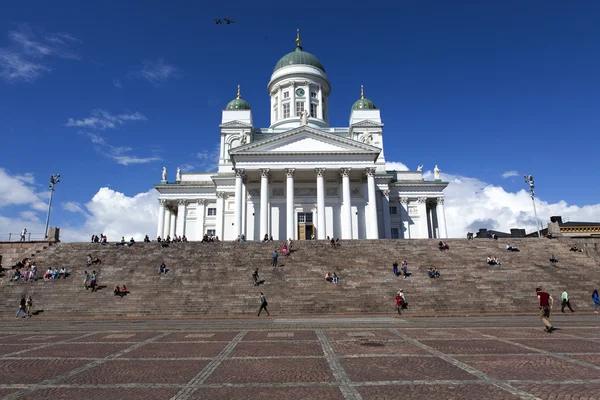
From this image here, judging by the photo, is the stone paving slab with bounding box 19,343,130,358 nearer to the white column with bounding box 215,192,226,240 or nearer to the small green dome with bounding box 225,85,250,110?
the white column with bounding box 215,192,226,240

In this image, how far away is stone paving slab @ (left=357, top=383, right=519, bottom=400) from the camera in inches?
263

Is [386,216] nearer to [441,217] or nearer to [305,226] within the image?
[441,217]

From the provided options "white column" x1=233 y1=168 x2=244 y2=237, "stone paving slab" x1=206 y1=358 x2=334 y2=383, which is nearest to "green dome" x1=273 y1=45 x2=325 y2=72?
"white column" x1=233 y1=168 x2=244 y2=237

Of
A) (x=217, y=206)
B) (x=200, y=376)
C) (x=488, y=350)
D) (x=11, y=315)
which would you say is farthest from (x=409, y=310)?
(x=217, y=206)

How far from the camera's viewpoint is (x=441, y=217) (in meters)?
53.2

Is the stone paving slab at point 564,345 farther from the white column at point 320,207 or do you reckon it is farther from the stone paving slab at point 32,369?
the white column at point 320,207

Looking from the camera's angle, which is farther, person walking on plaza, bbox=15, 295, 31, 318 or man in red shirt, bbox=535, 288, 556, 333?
person walking on plaza, bbox=15, 295, 31, 318

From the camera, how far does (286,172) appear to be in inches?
1667

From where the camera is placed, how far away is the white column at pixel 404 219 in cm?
5250

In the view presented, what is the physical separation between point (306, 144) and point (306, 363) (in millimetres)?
34997

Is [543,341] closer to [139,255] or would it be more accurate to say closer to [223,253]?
[223,253]

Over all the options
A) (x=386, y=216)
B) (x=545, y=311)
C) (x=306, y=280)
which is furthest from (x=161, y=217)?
(x=545, y=311)

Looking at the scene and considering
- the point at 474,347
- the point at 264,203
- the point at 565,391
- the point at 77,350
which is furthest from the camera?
the point at 264,203

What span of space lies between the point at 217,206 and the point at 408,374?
1761 inches
